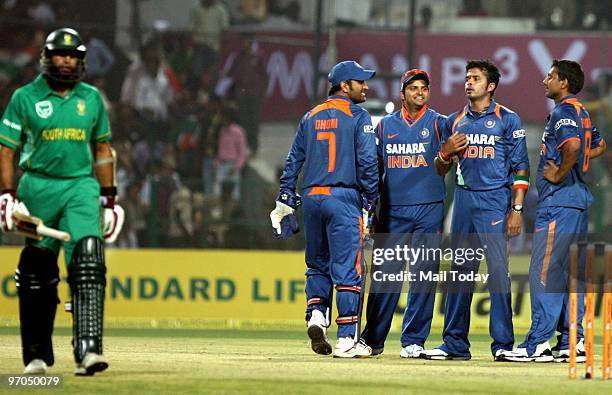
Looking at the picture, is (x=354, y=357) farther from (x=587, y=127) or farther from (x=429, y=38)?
(x=429, y=38)

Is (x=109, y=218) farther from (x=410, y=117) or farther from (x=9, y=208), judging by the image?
(x=410, y=117)

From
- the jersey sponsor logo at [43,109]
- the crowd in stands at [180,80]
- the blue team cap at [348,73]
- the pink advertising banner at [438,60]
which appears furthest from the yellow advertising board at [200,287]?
the jersey sponsor logo at [43,109]

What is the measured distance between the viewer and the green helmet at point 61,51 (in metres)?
8.29

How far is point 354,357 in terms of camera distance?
10438mm

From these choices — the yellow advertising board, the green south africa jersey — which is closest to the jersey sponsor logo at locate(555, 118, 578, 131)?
the green south africa jersey

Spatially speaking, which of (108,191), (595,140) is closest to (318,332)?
(108,191)

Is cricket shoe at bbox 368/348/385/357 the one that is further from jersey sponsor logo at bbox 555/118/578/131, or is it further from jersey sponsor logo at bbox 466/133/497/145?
jersey sponsor logo at bbox 555/118/578/131

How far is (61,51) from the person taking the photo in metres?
8.30

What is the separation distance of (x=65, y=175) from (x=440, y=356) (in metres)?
3.71

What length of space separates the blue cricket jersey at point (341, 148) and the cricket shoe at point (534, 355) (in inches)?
66.1

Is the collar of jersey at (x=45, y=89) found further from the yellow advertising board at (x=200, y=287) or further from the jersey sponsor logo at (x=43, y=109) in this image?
the yellow advertising board at (x=200, y=287)

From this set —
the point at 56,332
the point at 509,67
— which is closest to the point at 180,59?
the point at 509,67

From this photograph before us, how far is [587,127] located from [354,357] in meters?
2.70

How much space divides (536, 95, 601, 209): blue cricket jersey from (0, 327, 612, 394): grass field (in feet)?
4.42
